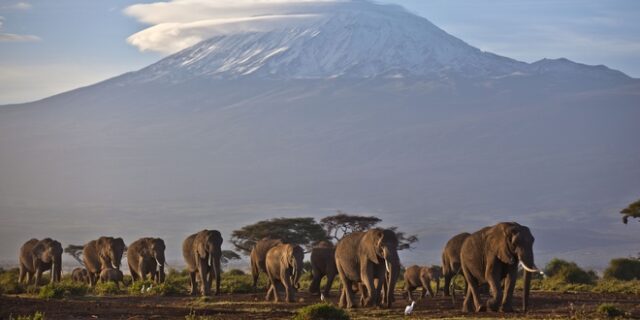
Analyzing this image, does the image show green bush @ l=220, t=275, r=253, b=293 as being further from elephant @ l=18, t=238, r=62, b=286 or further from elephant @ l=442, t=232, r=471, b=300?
elephant @ l=442, t=232, r=471, b=300

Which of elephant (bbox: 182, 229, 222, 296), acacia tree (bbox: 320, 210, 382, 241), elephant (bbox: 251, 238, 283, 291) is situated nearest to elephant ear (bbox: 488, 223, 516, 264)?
elephant (bbox: 182, 229, 222, 296)

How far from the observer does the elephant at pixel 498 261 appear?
22.4 m

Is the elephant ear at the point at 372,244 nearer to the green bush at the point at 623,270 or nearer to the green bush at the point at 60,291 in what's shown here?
the green bush at the point at 60,291

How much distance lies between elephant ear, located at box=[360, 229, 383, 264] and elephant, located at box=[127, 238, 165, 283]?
1137cm

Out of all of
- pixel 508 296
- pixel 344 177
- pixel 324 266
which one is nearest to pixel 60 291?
pixel 324 266

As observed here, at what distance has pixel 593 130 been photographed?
643 feet

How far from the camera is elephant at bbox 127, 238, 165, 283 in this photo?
118ft

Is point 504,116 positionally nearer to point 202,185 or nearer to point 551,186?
point 551,186

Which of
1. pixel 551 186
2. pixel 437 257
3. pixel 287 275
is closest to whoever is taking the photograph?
pixel 287 275

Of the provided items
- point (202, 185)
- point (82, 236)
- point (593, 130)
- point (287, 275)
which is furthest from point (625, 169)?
point (287, 275)

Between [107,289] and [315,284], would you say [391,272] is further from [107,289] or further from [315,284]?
[107,289]

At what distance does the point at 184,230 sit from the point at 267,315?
364 feet

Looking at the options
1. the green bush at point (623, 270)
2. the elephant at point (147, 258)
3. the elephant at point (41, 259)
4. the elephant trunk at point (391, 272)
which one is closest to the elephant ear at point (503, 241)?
the elephant trunk at point (391, 272)

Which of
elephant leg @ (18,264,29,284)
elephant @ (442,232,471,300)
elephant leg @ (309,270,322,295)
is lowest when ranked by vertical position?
elephant leg @ (309,270,322,295)
